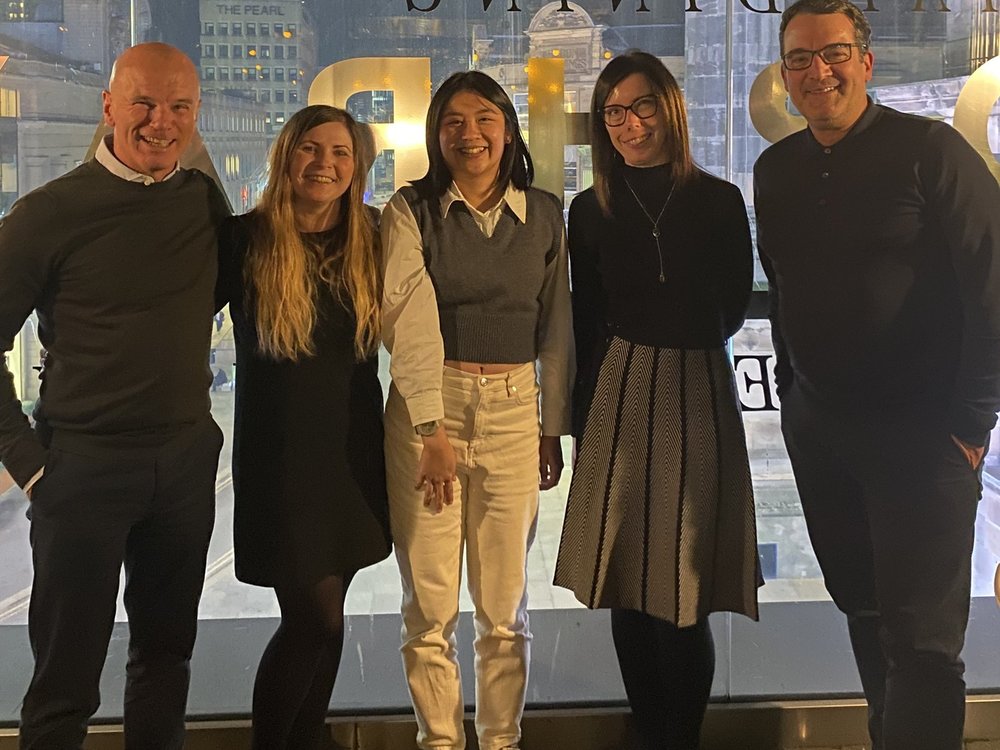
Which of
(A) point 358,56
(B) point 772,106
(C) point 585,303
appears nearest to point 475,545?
(C) point 585,303

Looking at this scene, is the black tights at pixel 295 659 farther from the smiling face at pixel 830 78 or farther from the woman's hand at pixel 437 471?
the smiling face at pixel 830 78

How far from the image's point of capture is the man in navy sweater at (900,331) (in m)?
1.90

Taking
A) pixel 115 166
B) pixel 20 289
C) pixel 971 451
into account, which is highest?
pixel 115 166

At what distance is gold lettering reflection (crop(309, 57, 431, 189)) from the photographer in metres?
2.49

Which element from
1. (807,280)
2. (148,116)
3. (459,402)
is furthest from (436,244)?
(807,280)

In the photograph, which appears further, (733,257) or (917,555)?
(733,257)

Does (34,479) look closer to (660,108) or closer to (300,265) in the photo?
(300,265)

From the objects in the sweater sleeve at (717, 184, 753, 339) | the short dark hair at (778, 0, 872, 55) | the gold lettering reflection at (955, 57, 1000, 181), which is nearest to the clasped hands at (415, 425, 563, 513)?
the sweater sleeve at (717, 184, 753, 339)

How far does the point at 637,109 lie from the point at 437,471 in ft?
2.89

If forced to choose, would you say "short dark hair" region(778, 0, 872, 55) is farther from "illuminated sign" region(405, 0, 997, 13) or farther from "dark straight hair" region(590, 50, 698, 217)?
"illuminated sign" region(405, 0, 997, 13)

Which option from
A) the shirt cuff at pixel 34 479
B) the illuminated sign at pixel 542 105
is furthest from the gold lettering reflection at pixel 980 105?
the shirt cuff at pixel 34 479

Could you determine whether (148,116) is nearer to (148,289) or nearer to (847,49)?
(148,289)

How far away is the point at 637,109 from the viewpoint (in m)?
→ 2.05

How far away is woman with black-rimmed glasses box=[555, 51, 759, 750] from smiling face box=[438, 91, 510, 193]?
24cm
